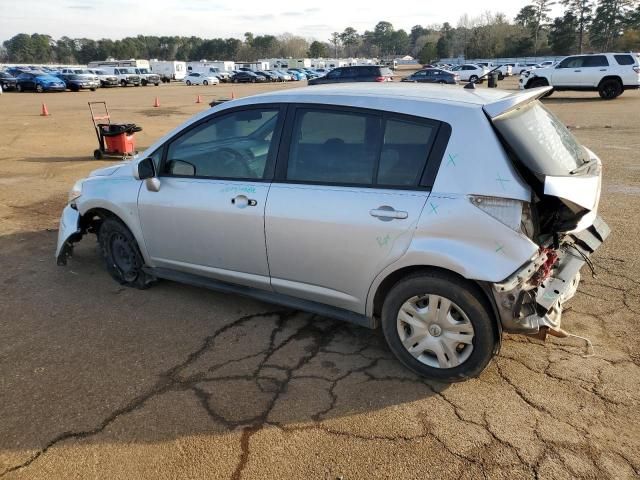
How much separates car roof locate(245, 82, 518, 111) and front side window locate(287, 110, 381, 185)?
0.41 ft

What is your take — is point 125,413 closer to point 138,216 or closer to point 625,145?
point 138,216

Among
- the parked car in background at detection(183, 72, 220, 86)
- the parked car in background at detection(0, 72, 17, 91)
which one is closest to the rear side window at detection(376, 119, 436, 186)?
the parked car in background at detection(0, 72, 17, 91)

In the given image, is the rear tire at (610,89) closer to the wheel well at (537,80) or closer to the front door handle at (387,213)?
the wheel well at (537,80)

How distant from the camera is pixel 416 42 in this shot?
540ft

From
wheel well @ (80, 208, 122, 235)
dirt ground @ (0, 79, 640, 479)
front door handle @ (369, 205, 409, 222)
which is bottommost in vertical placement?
dirt ground @ (0, 79, 640, 479)

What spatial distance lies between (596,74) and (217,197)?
23592 mm

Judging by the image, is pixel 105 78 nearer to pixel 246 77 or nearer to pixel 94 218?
pixel 246 77

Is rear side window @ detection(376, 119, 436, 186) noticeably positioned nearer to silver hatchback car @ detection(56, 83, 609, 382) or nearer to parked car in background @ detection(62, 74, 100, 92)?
silver hatchback car @ detection(56, 83, 609, 382)

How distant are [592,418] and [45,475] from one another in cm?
292

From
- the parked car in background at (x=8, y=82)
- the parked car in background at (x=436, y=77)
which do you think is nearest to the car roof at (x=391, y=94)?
the parked car in background at (x=436, y=77)

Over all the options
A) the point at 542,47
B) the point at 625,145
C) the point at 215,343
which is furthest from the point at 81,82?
the point at 542,47

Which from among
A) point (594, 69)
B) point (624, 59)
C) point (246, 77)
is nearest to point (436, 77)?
point (594, 69)

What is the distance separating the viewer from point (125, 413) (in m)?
2.88

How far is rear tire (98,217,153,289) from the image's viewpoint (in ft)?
14.4
